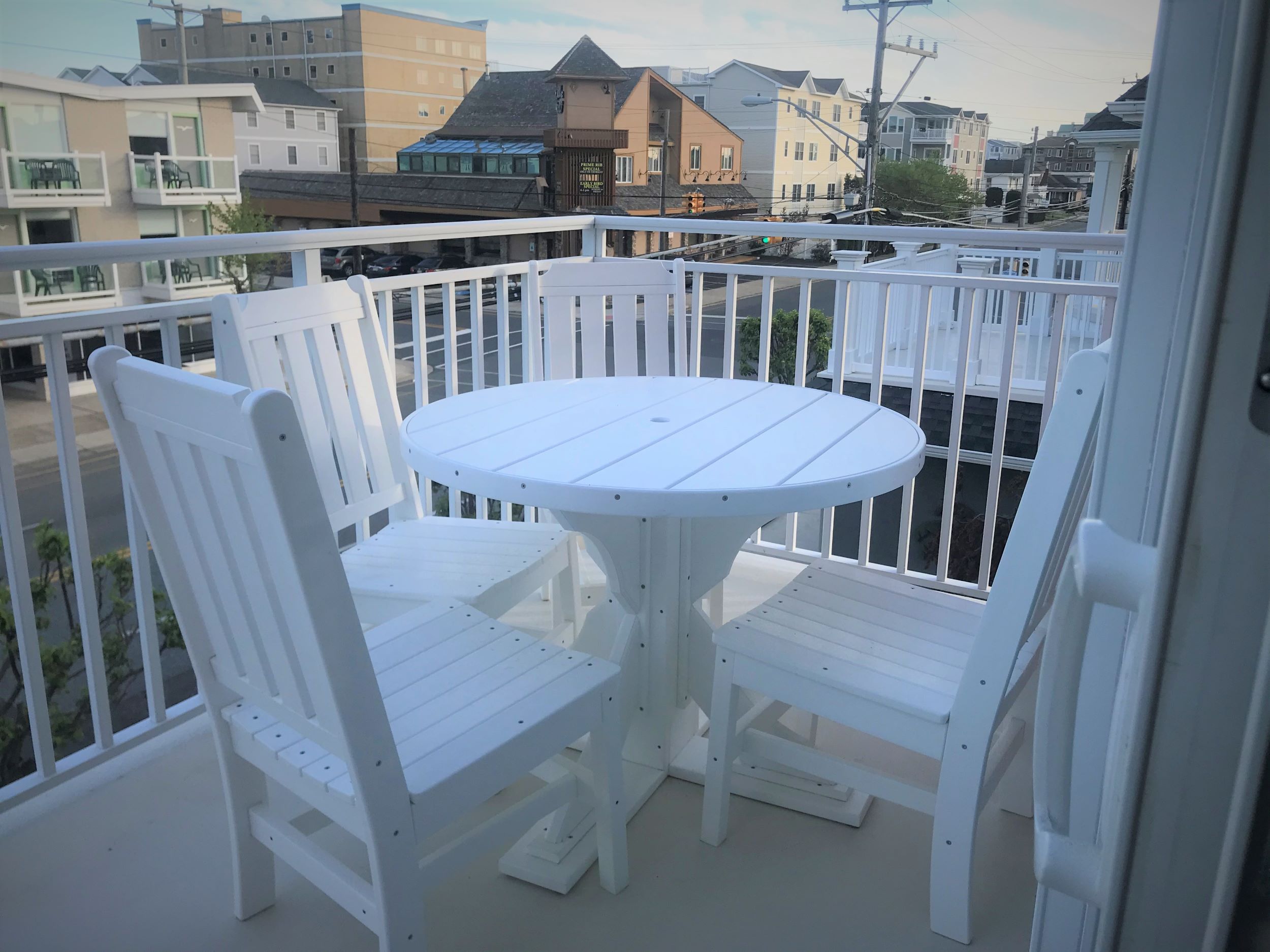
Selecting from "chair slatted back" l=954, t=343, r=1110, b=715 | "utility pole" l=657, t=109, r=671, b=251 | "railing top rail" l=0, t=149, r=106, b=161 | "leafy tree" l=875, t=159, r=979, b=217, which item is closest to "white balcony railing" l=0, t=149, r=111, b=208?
"railing top rail" l=0, t=149, r=106, b=161

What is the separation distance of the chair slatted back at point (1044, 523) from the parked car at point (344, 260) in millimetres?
3495

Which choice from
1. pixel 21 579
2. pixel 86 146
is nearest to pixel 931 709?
pixel 21 579

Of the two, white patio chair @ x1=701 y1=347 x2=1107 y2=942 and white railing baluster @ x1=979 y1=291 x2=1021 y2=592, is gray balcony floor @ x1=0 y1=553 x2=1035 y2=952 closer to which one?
Answer: white patio chair @ x1=701 y1=347 x2=1107 y2=942

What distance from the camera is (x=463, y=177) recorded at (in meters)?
14.5

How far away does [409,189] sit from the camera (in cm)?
1459

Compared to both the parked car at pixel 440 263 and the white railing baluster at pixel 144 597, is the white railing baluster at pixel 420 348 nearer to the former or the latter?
the parked car at pixel 440 263

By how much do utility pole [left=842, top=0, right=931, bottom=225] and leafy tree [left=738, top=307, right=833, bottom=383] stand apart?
2.32m

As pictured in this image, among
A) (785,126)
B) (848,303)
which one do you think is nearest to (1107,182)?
(848,303)

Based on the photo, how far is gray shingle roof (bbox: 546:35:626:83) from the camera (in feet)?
50.2

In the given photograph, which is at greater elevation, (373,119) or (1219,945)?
(373,119)

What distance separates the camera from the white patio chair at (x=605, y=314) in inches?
116

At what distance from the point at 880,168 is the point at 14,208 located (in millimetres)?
11299

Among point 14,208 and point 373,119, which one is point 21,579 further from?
point 373,119

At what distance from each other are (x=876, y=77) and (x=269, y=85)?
10.3m
